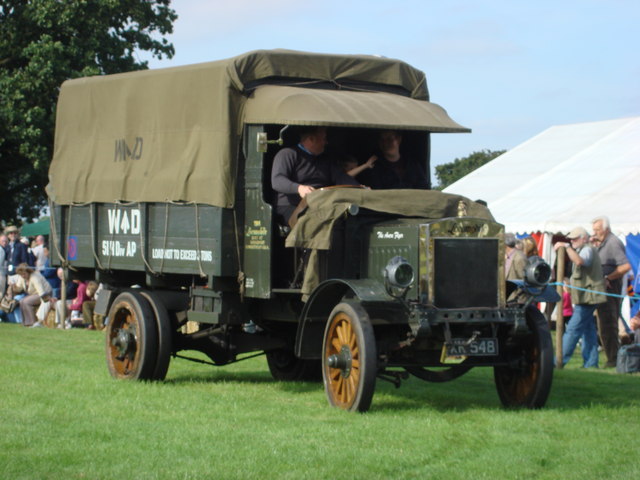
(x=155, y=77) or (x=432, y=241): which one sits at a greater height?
(x=155, y=77)

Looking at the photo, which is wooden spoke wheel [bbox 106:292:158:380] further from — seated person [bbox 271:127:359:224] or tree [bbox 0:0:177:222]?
tree [bbox 0:0:177:222]

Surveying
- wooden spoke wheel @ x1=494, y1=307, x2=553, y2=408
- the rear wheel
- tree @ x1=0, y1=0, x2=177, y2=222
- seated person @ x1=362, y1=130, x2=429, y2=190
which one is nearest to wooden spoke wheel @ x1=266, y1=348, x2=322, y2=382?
the rear wheel

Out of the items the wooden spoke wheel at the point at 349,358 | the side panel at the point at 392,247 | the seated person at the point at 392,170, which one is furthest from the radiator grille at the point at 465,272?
the seated person at the point at 392,170

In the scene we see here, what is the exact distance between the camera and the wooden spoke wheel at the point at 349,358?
8648 millimetres

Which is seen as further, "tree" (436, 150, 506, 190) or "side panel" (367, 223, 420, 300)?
"tree" (436, 150, 506, 190)

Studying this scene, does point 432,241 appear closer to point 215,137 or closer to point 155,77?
point 215,137

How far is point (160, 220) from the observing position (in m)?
11.2

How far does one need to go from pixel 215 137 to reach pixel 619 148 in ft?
48.3

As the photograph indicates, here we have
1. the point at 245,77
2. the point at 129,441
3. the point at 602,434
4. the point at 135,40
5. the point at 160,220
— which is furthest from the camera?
the point at 135,40

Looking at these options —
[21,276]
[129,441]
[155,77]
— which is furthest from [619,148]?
[129,441]

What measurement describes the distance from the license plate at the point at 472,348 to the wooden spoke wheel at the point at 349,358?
25.1 inches

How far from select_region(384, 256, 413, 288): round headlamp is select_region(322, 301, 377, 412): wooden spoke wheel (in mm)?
426

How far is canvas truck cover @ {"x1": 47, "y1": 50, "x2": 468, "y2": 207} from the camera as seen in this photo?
32.6 feet

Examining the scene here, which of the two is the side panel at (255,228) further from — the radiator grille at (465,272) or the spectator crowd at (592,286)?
the spectator crowd at (592,286)
